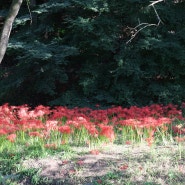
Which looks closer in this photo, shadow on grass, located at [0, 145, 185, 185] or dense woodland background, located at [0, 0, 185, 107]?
shadow on grass, located at [0, 145, 185, 185]

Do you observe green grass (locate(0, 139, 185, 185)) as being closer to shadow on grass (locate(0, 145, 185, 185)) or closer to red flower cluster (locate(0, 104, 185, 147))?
shadow on grass (locate(0, 145, 185, 185))

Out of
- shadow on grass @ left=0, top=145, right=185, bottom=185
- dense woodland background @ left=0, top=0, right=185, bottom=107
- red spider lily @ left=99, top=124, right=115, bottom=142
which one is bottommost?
shadow on grass @ left=0, top=145, right=185, bottom=185

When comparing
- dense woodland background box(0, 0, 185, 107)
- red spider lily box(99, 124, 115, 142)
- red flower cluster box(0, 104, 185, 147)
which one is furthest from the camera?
dense woodland background box(0, 0, 185, 107)

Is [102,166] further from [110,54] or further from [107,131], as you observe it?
[110,54]

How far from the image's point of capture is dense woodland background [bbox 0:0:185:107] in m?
9.01

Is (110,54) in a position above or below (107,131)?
above

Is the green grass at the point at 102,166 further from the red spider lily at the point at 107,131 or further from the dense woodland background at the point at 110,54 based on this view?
the dense woodland background at the point at 110,54

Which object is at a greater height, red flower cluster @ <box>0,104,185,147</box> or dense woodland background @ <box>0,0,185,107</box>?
dense woodland background @ <box>0,0,185,107</box>

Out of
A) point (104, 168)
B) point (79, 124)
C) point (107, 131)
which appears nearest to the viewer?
point (104, 168)

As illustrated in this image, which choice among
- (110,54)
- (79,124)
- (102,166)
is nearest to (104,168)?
(102,166)

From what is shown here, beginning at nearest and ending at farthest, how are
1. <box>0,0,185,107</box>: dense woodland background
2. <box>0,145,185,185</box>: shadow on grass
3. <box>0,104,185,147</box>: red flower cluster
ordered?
1. <box>0,145,185,185</box>: shadow on grass
2. <box>0,104,185,147</box>: red flower cluster
3. <box>0,0,185,107</box>: dense woodland background

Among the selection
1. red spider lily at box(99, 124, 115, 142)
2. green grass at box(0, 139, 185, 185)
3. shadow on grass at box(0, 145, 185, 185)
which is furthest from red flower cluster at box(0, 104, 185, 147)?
shadow on grass at box(0, 145, 185, 185)

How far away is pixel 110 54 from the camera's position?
32.0 feet

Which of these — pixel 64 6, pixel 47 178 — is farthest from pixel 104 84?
pixel 47 178
